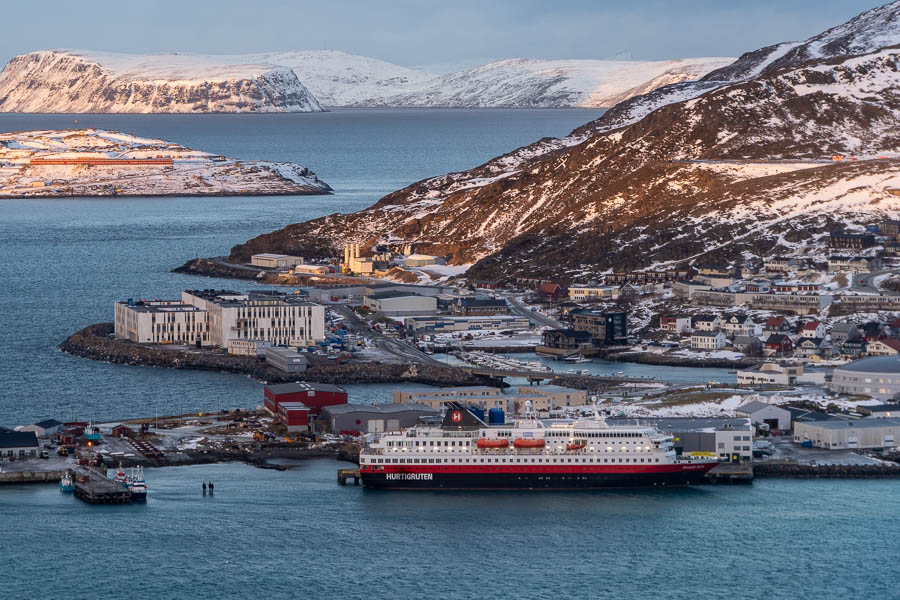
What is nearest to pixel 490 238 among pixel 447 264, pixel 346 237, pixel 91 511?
pixel 447 264

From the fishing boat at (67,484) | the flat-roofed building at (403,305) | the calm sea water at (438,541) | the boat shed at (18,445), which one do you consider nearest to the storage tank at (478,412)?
the calm sea water at (438,541)

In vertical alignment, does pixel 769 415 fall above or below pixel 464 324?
below

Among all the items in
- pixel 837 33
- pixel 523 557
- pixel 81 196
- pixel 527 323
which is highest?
pixel 837 33

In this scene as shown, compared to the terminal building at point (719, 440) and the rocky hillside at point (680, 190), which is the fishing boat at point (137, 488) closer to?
the terminal building at point (719, 440)

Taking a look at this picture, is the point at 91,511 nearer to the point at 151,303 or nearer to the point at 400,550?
the point at 400,550

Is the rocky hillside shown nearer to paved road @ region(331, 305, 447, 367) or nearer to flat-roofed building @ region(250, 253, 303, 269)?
flat-roofed building @ region(250, 253, 303, 269)

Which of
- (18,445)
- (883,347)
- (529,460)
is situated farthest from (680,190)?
(18,445)

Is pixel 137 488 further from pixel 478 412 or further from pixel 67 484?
pixel 478 412
